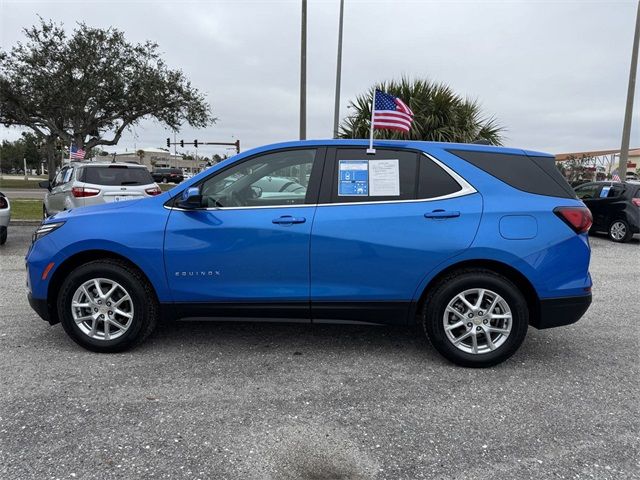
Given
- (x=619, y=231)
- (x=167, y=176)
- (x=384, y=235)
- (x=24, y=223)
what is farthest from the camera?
(x=167, y=176)

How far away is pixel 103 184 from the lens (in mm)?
9055

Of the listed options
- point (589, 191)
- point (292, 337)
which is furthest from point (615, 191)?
point (292, 337)

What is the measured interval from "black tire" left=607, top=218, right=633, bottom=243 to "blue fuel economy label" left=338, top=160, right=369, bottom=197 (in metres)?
10.4

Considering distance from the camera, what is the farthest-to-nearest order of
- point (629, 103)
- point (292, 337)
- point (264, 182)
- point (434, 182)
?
1. point (629, 103)
2. point (292, 337)
3. point (264, 182)
4. point (434, 182)

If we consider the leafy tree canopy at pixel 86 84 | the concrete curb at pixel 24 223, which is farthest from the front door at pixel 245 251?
the leafy tree canopy at pixel 86 84

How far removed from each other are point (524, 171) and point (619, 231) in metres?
9.79

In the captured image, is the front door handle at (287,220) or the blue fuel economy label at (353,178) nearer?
the front door handle at (287,220)

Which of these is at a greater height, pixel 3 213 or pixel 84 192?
pixel 84 192

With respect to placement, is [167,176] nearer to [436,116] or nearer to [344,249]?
[436,116]

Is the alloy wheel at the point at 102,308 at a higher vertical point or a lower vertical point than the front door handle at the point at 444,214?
lower

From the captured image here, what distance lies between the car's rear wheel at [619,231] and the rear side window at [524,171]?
31.0ft

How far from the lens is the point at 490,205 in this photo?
3.58 m

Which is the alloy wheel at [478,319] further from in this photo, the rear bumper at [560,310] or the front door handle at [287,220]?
the front door handle at [287,220]

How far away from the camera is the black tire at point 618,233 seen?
11.5m
